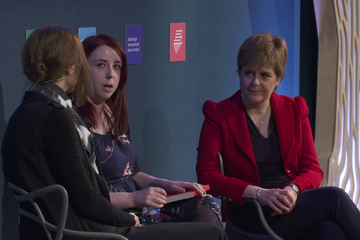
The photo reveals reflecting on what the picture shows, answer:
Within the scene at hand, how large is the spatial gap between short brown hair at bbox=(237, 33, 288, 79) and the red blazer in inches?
9.2

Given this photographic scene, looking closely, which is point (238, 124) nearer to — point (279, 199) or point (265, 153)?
point (265, 153)

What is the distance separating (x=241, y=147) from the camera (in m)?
2.61

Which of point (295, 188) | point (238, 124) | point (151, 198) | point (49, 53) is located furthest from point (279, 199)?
point (49, 53)

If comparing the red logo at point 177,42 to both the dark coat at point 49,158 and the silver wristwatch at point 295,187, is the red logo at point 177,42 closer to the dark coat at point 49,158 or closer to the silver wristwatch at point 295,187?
the silver wristwatch at point 295,187

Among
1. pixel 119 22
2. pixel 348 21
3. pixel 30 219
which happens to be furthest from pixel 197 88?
pixel 30 219

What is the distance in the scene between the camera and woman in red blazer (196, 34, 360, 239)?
2443 millimetres

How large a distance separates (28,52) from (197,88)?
1.98m

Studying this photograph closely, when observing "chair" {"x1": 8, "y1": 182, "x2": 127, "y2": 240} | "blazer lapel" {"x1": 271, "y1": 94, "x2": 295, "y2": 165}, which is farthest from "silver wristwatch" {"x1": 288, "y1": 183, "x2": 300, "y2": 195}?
"chair" {"x1": 8, "y1": 182, "x2": 127, "y2": 240}

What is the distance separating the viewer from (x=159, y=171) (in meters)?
3.49

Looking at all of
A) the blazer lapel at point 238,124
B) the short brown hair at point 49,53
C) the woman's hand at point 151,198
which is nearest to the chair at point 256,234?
the blazer lapel at point 238,124

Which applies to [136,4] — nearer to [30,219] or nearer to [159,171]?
[159,171]

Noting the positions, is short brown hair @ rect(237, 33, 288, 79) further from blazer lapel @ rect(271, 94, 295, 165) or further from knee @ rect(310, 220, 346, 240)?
knee @ rect(310, 220, 346, 240)

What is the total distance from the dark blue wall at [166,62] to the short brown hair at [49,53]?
0.71 metres

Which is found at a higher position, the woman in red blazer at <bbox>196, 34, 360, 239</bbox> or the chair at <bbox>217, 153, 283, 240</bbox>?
the woman in red blazer at <bbox>196, 34, 360, 239</bbox>
